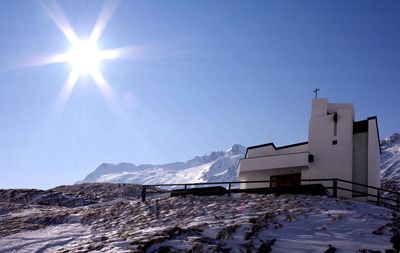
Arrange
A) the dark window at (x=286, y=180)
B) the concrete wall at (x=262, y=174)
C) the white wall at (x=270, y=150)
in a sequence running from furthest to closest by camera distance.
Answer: the white wall at (x=270, y=150) < the concrete wall at (x=262, y=174) < the dark window at (x=286, y=180)

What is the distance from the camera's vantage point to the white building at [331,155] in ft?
92.6

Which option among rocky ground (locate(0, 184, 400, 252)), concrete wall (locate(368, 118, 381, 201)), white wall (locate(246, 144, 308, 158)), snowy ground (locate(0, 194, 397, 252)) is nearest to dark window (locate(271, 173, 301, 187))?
white wall (locate(246, 144, 308, 158))

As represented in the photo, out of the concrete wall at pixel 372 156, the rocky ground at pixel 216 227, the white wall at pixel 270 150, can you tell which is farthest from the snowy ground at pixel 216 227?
the white wall at pixel 270 150

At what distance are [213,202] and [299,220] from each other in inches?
291

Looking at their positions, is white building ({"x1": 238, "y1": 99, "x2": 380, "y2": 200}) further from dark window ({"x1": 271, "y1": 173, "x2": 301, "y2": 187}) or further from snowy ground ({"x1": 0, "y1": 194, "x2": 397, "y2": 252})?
snowy ground ({"x1": 0, "y1": 194, "x2": 397, "y2": 252})

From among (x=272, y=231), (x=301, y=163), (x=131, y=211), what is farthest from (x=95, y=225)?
(x=301, y=163)

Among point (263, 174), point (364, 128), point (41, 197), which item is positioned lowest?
point (41, 197)

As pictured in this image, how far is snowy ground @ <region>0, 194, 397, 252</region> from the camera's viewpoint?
14.7 meters

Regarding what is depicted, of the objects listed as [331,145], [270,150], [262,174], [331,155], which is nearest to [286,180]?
[262,174]

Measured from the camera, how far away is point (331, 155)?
94.1 feet

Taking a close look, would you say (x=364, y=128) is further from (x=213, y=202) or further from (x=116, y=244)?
(x=116, y=244)

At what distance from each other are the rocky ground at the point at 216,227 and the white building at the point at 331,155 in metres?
6.14

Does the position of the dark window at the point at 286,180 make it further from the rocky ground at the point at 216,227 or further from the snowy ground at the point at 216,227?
the rocky ground at the point at 216,227

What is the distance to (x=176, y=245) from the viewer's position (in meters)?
15.2
